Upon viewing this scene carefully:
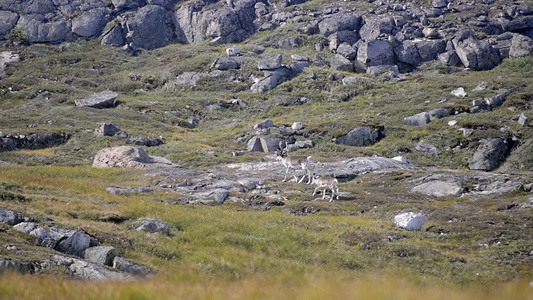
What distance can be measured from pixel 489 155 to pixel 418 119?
1744 centimetres

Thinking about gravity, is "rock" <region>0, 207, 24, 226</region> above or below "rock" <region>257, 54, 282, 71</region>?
above

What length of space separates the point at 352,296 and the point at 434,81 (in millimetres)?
89443

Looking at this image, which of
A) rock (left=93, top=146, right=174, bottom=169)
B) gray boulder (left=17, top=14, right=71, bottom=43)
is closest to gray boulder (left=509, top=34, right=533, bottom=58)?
rock (left=93, top=146, right=174, bottom=169)

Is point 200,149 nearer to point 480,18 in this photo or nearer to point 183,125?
point 183,125

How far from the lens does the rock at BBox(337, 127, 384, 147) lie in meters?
54.0

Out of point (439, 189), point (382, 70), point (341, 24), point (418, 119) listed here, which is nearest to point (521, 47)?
point (382, 70)

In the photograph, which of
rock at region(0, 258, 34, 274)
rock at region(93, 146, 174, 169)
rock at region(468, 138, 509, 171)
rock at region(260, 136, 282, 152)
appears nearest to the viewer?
rock at region(0, 258, 34, 274)

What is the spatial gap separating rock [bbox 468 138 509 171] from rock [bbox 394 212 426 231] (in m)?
27.2

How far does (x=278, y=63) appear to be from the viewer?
311 ft

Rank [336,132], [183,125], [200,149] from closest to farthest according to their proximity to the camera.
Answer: [200,149] → [336,132] → [183,125]

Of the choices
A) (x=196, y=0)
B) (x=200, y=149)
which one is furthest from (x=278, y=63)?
(x=196, y=0)

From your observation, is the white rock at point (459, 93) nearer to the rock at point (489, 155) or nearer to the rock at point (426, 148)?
the rock at point (426, 148)

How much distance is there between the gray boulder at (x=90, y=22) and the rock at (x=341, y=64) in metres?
78.7

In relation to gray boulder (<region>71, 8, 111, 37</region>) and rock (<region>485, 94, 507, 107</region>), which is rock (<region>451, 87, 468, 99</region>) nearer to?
rock (<region>485, 94, 507, 107</region>)
